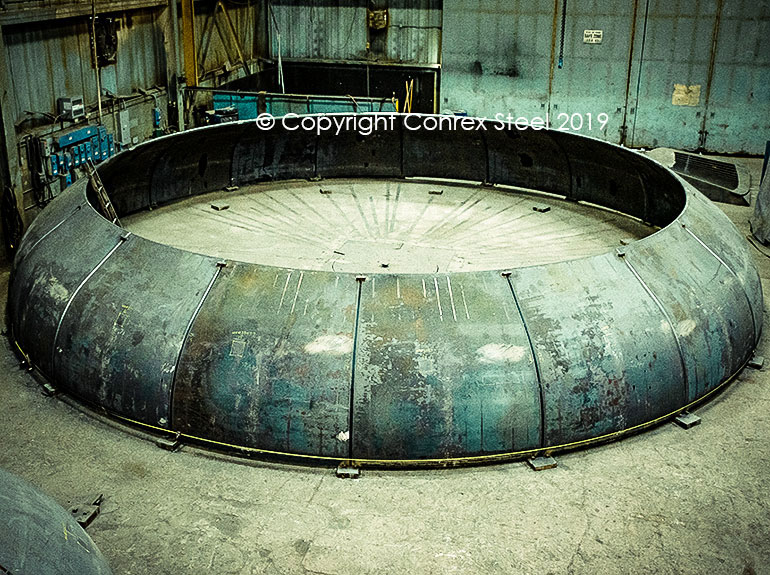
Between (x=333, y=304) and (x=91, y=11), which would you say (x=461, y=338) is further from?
(x=91, y=11)

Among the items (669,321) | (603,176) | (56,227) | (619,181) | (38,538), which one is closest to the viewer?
(38,538)

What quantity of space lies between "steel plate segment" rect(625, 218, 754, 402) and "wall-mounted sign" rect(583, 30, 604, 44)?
348 inches

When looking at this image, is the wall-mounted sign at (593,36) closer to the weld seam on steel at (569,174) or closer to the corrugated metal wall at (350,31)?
the corrugated metal wall at (350,31)

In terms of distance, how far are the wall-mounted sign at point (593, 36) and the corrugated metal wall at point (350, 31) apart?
265cm

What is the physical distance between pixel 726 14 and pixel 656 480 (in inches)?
448

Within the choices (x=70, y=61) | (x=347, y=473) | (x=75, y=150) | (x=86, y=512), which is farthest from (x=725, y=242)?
(x=70, y=61)

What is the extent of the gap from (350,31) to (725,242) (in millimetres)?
10315

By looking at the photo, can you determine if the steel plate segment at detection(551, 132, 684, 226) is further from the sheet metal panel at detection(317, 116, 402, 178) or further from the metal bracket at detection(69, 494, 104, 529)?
the metal bracket at detection(69, 494, 104, 529)

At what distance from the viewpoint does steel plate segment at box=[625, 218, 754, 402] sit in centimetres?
727

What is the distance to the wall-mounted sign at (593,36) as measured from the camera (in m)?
15.8

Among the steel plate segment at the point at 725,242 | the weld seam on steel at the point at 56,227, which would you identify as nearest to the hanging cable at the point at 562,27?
the steel plate segment at the point at 725,242

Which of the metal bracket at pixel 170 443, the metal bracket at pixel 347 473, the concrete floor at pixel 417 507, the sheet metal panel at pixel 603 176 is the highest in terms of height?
the sheet metal panel at pixel 603 176

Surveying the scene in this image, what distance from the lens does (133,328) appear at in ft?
22.8

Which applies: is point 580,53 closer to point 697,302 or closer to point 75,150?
point 75,150
